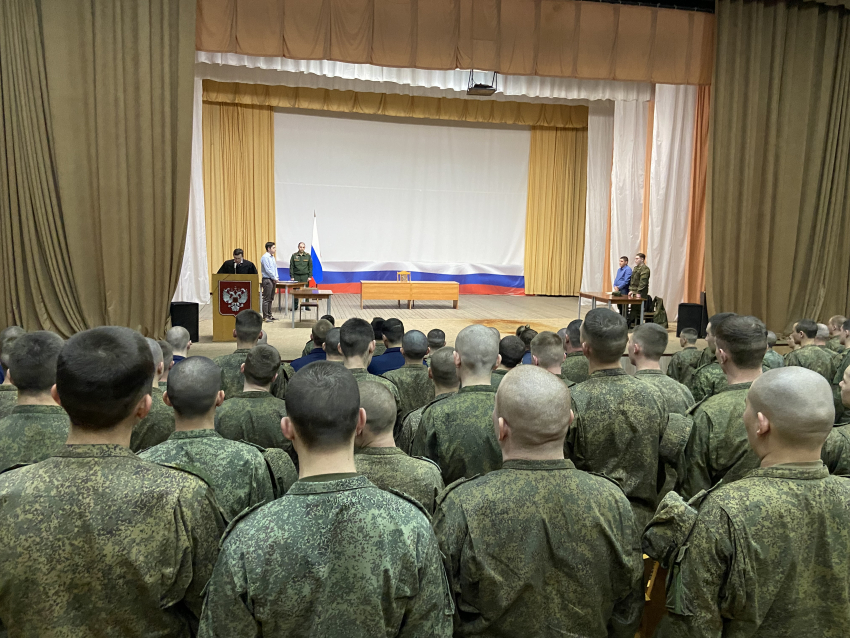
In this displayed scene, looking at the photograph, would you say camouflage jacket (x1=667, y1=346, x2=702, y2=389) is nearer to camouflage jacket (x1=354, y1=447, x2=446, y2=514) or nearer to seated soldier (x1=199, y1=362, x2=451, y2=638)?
camouflage jacket (x1=354, y1=447, x2=446, y2=514)

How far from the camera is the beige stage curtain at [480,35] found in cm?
770

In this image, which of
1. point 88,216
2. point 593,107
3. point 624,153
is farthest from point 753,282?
point 88,216

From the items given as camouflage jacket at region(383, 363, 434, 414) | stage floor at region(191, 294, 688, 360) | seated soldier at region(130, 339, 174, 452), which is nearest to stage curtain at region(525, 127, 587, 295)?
stage floor at region(191, 294, 688, 360)

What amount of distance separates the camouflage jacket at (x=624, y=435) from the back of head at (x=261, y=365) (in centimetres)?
120

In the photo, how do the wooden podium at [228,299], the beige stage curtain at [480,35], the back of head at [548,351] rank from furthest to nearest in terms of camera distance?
1. the wooden podium at [228,299]
2. the beige stage curtain at [480,35]
3. the back of head at [548,351]

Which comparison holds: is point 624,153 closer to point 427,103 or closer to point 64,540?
point 427,103

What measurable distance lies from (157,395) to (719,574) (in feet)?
7.48

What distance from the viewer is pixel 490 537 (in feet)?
5.34

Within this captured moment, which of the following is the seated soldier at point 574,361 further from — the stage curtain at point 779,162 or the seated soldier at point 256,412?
the stage curtain at point 779,162

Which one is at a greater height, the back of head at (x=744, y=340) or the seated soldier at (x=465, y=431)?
the back of head at (x=744, y=340)

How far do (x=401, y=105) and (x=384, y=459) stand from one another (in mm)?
12246

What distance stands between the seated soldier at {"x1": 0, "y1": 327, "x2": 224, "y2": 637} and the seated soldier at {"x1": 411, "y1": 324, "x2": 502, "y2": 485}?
114cm

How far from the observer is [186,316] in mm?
8070

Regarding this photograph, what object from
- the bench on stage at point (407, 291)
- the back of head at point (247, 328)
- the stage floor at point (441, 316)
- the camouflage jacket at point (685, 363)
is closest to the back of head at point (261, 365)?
the back of head at point (247, 328)
